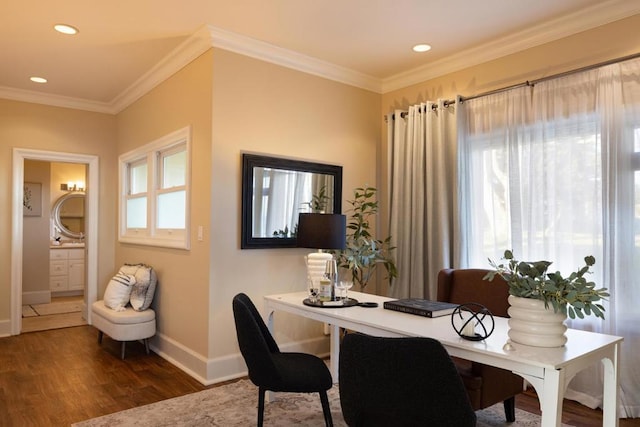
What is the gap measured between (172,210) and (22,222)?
7.42ft

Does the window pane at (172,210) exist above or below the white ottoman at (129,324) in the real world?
above

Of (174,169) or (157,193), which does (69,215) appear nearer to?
(157,193)

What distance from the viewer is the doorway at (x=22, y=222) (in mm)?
5016

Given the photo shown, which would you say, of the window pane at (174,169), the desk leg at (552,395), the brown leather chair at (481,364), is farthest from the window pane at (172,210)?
the desk leg at (552,395)

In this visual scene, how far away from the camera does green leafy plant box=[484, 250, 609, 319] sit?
1688 mm

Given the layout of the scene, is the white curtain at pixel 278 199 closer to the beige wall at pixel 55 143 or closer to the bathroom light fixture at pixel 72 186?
the beige wall at pixel 55 143

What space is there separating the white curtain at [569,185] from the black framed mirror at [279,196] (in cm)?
122

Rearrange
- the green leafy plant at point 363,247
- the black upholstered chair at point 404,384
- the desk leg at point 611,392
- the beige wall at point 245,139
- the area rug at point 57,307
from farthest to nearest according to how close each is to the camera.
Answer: the area rug at point 57,307 < the green leafy plant at point 363,247 < the beige wall at point 245,139 < the desk leg at point 611,392 < the black upholstered chair at point 404,384

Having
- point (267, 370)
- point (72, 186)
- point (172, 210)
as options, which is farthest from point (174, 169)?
point (72, 186)

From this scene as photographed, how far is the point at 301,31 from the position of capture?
3.45 metres

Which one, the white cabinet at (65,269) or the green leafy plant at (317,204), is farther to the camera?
the white cabinet at (65,269)

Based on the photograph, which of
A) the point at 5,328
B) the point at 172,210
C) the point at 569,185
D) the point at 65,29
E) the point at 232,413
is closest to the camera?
the point at 232,413

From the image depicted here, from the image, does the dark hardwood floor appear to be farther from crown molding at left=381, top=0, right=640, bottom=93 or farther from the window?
crown molding at left=381, top=0, right=640, bottom=93

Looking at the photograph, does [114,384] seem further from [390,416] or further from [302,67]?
[302,67]
